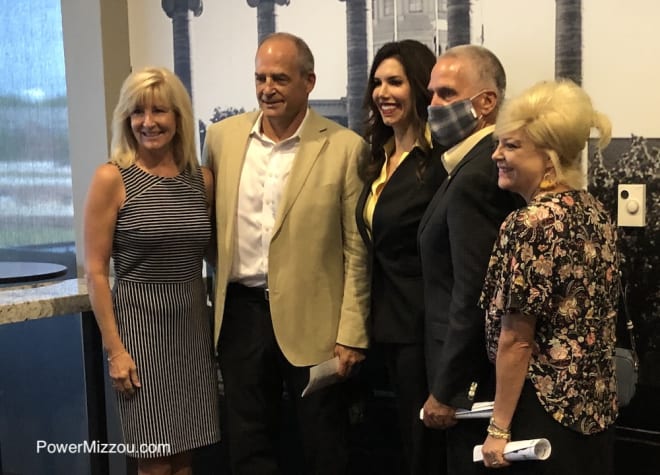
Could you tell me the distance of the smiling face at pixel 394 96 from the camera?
205 cm

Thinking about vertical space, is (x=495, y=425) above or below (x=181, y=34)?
below

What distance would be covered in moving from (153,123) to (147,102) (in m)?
0.05

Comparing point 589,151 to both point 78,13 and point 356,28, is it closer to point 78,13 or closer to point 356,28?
point 356,28

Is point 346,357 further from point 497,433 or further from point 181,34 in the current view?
point 181,34

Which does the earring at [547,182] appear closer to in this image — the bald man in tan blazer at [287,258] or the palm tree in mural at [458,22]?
the bald man in tan blazer at [287,258]

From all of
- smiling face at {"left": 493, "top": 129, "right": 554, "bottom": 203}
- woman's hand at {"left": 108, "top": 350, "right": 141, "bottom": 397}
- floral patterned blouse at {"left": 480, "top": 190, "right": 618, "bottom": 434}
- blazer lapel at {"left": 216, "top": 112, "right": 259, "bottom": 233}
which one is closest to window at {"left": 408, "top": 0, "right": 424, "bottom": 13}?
blazer lapel at {"left": 216, "top": 112, "right": 259, "bottom": 233}

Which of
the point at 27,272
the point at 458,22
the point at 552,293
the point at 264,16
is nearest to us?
the point at 552,293

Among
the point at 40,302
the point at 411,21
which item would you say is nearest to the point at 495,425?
the point at 40,302

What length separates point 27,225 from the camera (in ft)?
11.8

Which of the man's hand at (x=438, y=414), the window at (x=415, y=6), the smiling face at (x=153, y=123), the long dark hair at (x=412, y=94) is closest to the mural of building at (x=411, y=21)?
the window at (x=415, y=6)

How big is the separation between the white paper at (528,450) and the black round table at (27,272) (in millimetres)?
1586

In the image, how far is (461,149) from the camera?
6.03ft

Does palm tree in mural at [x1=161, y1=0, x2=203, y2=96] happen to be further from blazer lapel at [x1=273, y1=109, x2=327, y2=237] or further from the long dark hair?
the long dark hair

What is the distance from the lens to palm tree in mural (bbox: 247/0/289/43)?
2.77m
